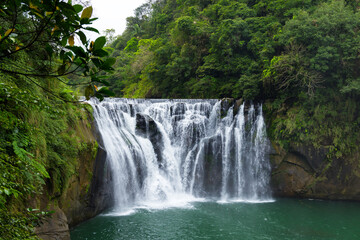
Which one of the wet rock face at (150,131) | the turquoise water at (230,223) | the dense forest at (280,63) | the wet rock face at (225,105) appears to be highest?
the dense forest at (280,63)

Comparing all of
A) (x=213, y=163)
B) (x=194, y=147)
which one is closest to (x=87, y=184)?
(x=194, y=147)

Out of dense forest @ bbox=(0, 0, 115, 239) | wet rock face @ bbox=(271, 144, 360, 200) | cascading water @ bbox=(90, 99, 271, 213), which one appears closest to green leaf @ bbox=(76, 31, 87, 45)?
dense forest @ bbox=(0, 0, 115, 239)

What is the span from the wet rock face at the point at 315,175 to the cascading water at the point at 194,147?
2.73 ft

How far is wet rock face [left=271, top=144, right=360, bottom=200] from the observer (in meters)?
11.7

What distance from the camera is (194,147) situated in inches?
493

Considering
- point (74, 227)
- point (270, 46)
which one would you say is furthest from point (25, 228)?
point (270, 46)

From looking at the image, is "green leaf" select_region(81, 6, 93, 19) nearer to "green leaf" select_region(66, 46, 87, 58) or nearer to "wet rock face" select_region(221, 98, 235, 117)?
"green leaf" select_region(66, 46, 87, 58)

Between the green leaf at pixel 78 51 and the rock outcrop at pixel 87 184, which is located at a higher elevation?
the green leaf at pixel 78 51

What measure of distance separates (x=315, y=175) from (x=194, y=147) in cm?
562

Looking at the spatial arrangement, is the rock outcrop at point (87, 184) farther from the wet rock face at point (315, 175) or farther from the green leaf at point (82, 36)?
Answer: the wet rock face at point (315, 175)

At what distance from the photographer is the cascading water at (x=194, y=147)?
1121cm

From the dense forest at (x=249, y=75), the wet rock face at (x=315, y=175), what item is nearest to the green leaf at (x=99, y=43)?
the dense forest at (x=249, y=75)

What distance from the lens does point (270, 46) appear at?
43.8ft

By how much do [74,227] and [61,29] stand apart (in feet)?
23.7
